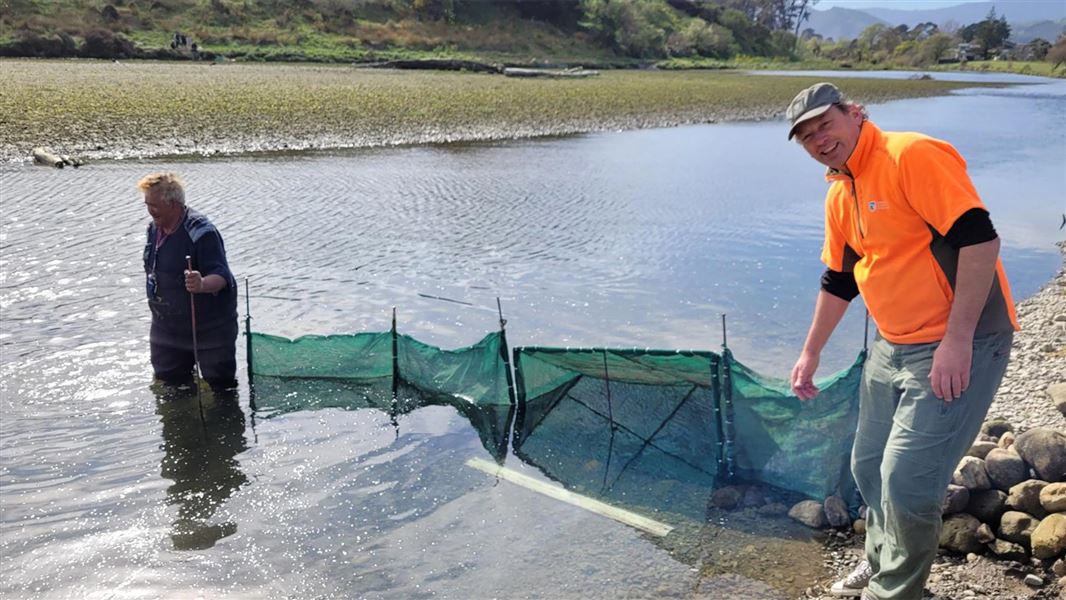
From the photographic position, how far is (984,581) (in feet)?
16.1

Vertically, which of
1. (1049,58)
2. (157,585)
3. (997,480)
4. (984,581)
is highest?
(1049,58)

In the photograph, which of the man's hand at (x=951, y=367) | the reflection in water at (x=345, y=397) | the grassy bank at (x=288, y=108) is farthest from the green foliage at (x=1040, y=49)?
the man's hand at (x=951, y=367)

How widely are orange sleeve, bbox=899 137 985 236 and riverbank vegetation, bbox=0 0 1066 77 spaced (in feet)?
190

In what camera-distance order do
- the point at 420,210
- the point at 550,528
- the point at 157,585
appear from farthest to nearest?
the point at 420,210 < the point at 550,528 < the point at 157,585

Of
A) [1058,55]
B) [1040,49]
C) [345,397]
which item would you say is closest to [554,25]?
[1058,55]

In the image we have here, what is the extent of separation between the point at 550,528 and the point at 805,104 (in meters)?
3.51

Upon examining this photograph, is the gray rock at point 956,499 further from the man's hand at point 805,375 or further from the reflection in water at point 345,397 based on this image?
the reflection in water at point 345,397

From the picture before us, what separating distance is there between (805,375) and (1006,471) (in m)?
1.83

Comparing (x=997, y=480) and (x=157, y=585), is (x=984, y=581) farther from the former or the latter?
(x=157, y=585)

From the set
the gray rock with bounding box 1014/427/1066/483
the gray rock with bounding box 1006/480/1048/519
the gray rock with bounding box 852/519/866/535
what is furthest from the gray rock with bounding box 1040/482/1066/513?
the gray rock with bounding box 852/519/866/535

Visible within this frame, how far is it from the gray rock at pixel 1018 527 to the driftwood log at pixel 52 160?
2049 cm

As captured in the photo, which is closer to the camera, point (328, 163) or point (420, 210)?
point (420, 210)

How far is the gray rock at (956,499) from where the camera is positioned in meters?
5.36

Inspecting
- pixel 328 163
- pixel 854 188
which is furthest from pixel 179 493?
pixel 328 163
